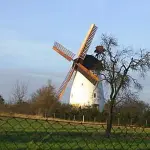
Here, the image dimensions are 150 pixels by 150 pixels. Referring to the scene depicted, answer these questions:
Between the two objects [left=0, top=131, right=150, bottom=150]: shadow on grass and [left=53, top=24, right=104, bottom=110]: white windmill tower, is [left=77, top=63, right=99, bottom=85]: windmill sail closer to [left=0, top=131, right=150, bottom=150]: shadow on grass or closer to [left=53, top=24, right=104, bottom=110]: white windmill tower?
[left=53, top=24, right=104, bottom=110]: white windmill tower

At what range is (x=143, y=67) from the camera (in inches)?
1356

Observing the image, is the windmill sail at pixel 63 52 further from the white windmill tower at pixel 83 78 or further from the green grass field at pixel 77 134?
the green grass field at pixel 77 134

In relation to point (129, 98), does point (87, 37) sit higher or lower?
higher

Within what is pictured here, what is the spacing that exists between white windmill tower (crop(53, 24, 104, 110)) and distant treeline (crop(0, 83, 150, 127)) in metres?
2.49

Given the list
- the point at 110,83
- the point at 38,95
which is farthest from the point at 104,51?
the point at 38,95

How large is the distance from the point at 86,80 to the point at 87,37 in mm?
9402

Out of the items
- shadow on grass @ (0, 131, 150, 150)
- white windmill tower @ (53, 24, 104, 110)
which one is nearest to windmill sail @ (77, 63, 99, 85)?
white windmill tower @ (53, 24, 104, 110)

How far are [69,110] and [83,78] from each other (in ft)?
18.2

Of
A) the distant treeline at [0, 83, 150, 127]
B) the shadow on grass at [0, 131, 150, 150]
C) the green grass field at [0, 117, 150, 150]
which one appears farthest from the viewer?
the distant treeline at [0, 83, 150, 127]

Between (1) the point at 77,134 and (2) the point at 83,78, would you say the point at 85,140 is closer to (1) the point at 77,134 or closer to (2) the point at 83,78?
(1) the point at 77,134

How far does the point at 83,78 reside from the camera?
65.2 meters

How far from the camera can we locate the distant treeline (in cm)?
5831

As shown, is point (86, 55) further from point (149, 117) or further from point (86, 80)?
point (149, 117)

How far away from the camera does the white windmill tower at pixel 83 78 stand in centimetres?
5916
